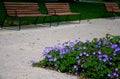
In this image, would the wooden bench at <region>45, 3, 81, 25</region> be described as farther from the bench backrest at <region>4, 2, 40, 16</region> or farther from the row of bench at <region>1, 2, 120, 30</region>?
the bench backrest at <region>4, 2, 40, 16</region>

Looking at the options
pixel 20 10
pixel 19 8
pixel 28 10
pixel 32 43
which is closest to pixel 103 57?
pixel 32 43

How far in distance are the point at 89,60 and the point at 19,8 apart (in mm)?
6636

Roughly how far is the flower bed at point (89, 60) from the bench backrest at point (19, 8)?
16.5 feet

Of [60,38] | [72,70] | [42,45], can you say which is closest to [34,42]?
[42,45]

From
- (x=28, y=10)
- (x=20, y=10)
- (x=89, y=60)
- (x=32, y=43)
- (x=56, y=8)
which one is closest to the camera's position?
(x=89, y=60)

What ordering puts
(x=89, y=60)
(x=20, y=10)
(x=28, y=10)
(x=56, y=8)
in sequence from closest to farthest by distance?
(x=89, y=60), (x=20, y=10), (x=28, y=10), (x=56, y=8)

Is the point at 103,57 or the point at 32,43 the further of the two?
the point at 32,43

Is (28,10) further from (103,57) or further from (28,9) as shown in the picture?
(103,57)

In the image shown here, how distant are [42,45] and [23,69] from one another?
269cm

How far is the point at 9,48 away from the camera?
871 centimetres

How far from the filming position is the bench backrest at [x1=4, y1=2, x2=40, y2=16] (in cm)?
1198

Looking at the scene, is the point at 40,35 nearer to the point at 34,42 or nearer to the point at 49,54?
the point at 34,42

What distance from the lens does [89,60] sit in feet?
21.2

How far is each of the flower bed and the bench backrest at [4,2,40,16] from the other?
16.5 ft
